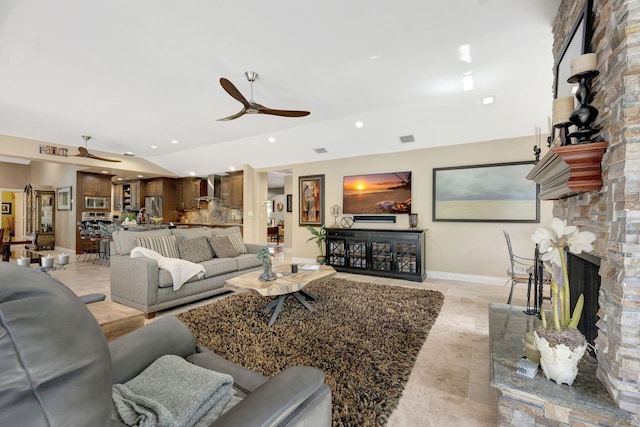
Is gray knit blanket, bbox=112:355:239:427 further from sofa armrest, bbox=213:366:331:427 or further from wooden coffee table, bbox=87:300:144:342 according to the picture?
wooden coffee table, bbox=87:300:144:342

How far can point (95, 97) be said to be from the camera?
13.0 ft

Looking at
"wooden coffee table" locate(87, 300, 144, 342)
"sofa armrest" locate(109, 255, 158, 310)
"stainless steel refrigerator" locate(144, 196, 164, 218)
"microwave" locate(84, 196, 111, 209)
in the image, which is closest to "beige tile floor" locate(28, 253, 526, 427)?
"sofa armrest" locate(109, 255, 158, 310)

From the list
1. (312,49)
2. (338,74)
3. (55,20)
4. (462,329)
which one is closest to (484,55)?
(338,74)

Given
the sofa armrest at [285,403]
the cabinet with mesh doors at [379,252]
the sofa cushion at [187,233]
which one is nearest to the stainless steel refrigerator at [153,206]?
the sofa cushion at [187,233]

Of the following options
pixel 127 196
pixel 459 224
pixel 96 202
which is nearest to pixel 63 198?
pixel 96 202

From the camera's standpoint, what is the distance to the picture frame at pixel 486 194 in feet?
14.6

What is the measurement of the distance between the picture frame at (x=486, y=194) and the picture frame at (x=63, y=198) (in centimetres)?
1027

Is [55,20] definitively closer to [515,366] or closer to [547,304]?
[515,366]

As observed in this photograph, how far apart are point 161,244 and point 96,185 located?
697cm

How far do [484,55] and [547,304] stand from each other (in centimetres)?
293

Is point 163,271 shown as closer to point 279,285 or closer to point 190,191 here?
point 279,285

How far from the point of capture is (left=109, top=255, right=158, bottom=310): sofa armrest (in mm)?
3137

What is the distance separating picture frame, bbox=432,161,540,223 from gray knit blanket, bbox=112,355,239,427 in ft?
15.8

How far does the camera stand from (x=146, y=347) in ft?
4.19
